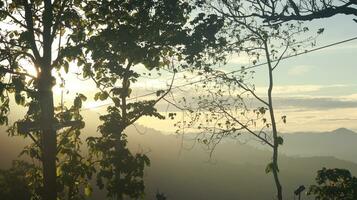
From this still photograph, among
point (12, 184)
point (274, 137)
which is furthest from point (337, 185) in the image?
point (12, 184)

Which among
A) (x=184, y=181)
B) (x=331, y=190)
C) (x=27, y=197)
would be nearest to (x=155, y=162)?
(x=184, y=181)

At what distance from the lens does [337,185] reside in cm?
2327

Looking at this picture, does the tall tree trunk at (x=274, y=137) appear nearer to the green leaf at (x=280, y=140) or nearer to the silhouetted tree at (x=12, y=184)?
the green leaf at (x=280, y=140)

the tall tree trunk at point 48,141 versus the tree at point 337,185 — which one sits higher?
the tall tree trunk at point 48,141

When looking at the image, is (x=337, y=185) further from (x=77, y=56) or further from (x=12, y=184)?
(x=12, y=184)

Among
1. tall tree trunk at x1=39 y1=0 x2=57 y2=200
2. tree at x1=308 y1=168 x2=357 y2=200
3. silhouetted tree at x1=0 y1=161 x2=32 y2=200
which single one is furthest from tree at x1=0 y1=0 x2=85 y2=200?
silhouetted tree at x1=0 y1=161 x2=32 y2=200

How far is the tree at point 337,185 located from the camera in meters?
22.4

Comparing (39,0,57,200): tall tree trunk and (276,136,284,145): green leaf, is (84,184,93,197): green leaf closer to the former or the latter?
(39,0,57,200): tall tree trunk

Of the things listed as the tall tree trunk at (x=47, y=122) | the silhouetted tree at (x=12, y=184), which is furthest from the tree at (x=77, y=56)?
the silhouetted tree at (x=12, y=184)

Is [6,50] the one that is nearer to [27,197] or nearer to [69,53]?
[69,53]

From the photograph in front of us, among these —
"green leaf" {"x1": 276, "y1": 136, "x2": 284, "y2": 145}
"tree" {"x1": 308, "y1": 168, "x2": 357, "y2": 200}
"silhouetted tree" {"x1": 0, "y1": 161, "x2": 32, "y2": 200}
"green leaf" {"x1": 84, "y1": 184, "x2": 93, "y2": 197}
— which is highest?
"green leaf" {"x1": 276, "y1": 136, "x2": 284, "y2": 145}

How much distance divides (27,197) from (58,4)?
3093cm

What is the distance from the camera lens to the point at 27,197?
4509 cm

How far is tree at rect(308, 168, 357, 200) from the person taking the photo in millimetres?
22406
